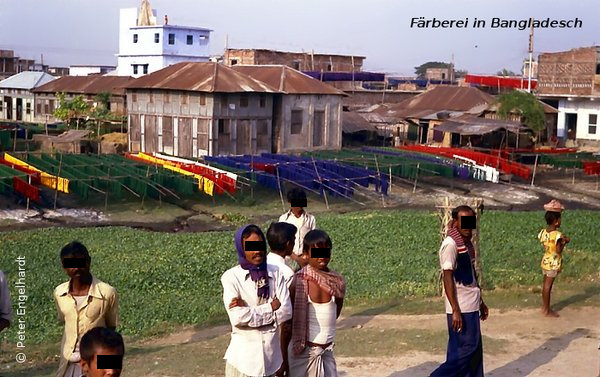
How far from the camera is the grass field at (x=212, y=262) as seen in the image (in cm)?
1164

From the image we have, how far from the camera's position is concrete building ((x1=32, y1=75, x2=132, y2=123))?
4534 centimetres

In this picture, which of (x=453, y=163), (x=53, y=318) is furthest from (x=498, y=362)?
(x=453, y=163)

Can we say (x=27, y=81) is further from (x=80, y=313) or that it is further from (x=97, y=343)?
(x=97, y=343)

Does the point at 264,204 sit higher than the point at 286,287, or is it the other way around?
the point at 286,287

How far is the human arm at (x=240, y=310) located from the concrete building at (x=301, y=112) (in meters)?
28.8

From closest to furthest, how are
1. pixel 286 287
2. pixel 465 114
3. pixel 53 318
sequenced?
1. pixel 286 287
2. pixel 53 318
3. pixel 465 114

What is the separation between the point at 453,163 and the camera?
96.3 feet

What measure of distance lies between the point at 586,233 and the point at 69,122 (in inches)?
1189

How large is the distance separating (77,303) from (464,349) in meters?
3.22

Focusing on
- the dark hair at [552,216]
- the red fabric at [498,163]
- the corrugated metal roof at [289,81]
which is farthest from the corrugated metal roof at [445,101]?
the dark hair at [552,216]

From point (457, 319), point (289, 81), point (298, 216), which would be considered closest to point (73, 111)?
point (289, 81)

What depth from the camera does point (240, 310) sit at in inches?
208

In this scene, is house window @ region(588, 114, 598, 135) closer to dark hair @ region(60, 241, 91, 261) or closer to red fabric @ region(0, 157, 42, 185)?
red fabric @ region(0, 157, 42, 185)

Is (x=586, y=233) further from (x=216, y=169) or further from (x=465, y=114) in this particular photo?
(x=465, y=114)
